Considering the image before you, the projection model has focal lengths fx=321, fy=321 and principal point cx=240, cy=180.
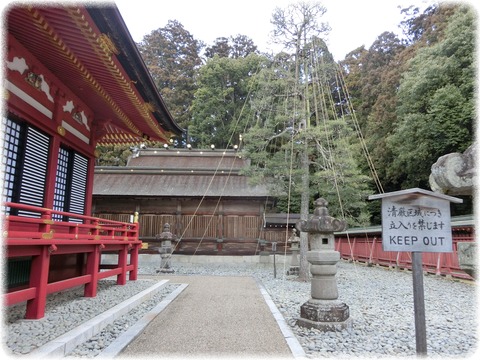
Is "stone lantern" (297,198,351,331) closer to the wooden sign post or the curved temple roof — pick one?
the wooden sign post

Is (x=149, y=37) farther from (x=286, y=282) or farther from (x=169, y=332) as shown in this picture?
(x=169, y=332)

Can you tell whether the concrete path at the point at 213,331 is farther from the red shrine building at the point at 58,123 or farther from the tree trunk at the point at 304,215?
the tree trunk at the point at 304,215

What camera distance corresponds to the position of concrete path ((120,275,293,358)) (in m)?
3.96

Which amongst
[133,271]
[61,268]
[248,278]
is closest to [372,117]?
[248,278]

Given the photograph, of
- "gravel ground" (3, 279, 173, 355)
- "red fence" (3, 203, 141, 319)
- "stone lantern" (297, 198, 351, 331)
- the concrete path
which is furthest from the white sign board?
"red fence" (3, 203, 141, 319)

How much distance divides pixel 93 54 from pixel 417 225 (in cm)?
482

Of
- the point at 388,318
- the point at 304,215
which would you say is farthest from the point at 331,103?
the point at 388,318

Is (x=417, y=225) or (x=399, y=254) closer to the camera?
(x=417, y=225)

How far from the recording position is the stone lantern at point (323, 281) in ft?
16.5

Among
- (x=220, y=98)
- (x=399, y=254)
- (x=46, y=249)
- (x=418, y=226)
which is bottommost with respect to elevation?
(x=399, y=254)

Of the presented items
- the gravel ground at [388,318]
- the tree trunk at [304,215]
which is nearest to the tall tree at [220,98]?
the tree trunk at [304,215]

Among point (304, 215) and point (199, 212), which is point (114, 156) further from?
point (304, 215)

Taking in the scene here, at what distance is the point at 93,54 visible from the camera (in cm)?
477

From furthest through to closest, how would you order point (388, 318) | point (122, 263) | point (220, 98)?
point (220, 98), point (122, 263), point (388, 318)
